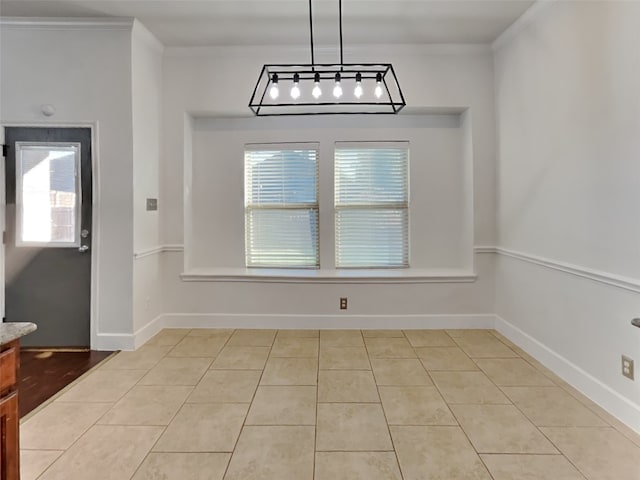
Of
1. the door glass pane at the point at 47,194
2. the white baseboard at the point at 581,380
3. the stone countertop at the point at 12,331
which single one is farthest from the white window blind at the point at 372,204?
the stone countertop at the point at 12,331

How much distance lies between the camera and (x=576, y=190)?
8.36ft

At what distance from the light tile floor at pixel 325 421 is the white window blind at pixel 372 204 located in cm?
122

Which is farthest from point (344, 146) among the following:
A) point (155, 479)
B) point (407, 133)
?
point (155, 479)

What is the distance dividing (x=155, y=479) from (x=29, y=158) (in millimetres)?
3016

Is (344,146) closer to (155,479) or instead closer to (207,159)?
(207,159)

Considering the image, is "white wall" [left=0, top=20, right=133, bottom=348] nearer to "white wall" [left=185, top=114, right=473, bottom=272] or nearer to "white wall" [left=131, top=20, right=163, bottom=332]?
"white wall" [left=131, top=20, right=163, bottom=332]

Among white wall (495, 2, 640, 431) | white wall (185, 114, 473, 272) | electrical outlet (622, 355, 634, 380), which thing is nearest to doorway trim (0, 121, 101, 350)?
white wall (185, 114, 473, 272)

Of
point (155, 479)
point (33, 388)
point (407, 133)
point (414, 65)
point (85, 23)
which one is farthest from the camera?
point (407, 133)

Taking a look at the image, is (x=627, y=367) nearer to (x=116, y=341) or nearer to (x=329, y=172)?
(x=329, y=172)

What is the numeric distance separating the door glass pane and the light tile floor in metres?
1.27

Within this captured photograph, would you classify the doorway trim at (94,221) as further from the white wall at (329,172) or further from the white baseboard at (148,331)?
the white wall at (329,172)

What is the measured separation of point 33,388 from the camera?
261 cm

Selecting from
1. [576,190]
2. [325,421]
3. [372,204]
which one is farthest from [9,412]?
[372,204]

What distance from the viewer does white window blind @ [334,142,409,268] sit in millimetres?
4109
